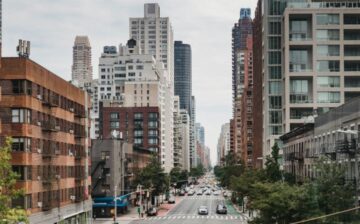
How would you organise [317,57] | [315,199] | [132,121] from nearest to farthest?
[315,199] → [317,57] → [132,121]

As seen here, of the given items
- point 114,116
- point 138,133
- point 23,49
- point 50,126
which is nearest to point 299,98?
point 50,126

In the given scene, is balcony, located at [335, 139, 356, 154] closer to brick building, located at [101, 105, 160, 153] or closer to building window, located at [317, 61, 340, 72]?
building window, located at [317, 61, 340, 72]

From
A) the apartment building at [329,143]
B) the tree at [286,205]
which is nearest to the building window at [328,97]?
the apartment building at [329,143]

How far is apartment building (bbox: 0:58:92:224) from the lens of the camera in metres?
61.1

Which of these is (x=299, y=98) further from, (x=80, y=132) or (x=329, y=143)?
(x=329, y=143)

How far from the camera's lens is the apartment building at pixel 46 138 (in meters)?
61.1

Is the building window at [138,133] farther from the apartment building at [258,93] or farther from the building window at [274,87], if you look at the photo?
the building window at [274,87]

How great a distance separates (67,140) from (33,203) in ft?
53.0

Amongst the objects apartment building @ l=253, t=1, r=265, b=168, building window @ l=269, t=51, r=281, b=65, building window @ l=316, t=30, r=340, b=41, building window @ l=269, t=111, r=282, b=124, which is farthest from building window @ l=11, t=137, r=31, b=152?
apartment building @ l=253, t=1, r=265, b=168

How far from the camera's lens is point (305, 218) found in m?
50.5

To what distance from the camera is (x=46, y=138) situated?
226ft

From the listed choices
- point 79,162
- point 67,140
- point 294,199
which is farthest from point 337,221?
point 79,162

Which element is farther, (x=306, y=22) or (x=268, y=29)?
(x=268, y=29)

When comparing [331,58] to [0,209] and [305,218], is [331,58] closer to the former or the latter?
[305,218]
